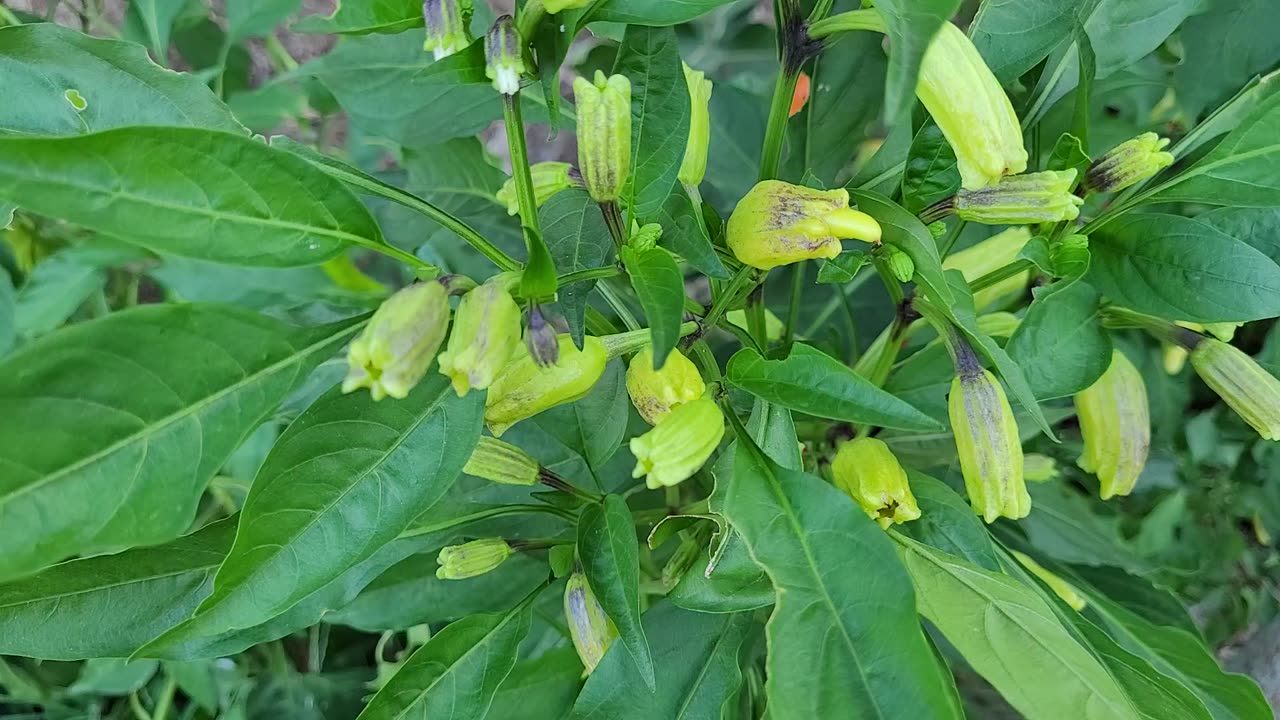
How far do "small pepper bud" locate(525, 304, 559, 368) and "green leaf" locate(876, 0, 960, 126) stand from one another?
0.21 metres

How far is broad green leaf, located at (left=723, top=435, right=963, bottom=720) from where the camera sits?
40 centimetres

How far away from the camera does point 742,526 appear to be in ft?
1.53

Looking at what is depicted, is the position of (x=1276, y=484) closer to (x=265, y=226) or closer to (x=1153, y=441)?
(x=1153, y=441)

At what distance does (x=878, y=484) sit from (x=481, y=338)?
32 cm

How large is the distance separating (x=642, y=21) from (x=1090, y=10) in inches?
14.0

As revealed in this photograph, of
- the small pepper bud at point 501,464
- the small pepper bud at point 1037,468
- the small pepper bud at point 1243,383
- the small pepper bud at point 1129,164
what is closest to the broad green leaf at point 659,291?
the small pepper bud at point 501,464

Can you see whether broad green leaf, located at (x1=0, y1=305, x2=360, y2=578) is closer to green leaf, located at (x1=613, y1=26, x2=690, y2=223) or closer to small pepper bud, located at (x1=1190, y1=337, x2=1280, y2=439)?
green leaf, located at (x1=613, y1=26, x2=690, y2=223)

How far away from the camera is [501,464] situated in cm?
62

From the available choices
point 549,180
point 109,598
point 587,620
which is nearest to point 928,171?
point 549,180

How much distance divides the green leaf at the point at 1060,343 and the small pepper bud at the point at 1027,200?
0.06 meters

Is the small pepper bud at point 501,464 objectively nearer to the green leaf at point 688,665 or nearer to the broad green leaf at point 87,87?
the green leaf at point 688,665

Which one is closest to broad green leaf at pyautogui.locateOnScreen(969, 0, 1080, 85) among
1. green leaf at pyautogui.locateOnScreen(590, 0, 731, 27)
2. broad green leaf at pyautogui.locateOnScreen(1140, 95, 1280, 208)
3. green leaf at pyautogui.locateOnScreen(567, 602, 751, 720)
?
broad green leaf at pyautogui.locateOnScreen(1140, 95, 1280, 208)

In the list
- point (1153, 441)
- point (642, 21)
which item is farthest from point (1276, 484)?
point (642, 21)

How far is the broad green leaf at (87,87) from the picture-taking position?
1.62 feet
